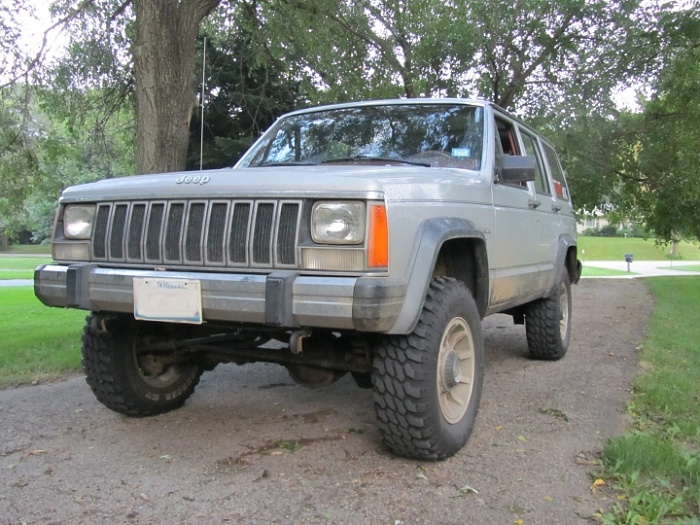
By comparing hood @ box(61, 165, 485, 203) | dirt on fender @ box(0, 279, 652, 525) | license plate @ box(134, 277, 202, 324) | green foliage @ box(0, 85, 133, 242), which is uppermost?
green foliage @ box(0, 85, 133, 242)

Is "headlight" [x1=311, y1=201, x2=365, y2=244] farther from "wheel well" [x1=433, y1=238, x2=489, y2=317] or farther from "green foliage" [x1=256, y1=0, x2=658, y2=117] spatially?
"green foliage" [x1=256, y1=0, x2=658, y2=117]

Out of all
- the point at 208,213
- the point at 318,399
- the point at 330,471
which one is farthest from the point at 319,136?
the point at 330,471

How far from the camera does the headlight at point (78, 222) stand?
333cm

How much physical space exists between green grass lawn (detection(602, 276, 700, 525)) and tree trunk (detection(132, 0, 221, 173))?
4856mm

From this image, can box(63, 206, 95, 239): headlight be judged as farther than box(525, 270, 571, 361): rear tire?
No

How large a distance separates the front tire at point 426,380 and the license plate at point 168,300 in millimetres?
895

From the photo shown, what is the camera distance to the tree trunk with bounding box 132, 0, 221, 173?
6.29m

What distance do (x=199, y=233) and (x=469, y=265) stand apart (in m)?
1.58

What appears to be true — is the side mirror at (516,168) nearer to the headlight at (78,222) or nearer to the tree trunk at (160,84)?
the headlight at (78,222)

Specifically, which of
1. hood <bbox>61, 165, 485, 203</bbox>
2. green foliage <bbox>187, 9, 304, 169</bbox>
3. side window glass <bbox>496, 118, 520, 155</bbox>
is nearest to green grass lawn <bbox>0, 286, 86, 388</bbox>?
hood <bbox>61, 165, 485, 203</bbox>

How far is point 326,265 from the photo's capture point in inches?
105

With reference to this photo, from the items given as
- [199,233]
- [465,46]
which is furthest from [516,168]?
[465,46]

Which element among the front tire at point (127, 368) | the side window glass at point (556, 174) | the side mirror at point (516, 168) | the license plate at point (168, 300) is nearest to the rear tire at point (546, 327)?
the side window glass at point (556, 174)

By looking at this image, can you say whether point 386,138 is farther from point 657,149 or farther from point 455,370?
point 657,149
